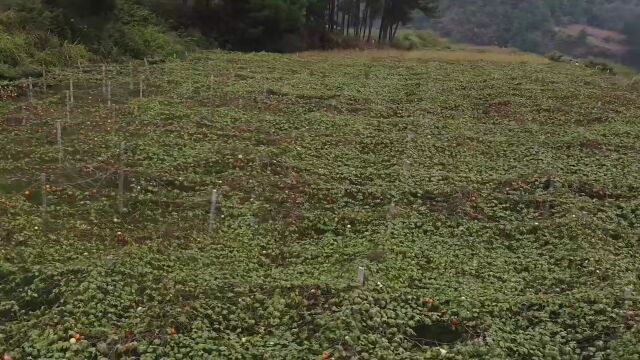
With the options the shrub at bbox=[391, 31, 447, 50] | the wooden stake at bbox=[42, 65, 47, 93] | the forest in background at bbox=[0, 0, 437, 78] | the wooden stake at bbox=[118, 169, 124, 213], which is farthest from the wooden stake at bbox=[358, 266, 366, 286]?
the shrub at bbox=[391, 31, 447, 50]

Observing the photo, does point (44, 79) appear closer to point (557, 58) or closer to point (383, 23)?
point (557, 58)

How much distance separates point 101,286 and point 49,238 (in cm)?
172

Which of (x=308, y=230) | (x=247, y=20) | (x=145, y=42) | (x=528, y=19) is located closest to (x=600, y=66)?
(x=247, y=20)

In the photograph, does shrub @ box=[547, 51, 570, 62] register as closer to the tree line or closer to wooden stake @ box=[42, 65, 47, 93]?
the tree line

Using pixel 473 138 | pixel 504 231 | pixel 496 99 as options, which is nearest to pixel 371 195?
pixel 504 231

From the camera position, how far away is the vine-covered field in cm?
648

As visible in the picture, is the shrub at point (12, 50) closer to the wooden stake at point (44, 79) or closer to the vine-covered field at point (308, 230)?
the wooden stake at point (44, 79)

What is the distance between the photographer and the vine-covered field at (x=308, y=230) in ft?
21.3

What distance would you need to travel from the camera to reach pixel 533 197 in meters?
10.6

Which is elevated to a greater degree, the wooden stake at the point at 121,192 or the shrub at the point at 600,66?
the shrub at the point at 600,66

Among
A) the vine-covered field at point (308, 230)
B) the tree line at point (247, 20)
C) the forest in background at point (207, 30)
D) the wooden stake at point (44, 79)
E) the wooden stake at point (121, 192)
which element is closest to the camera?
the vine-covered field at point (308, 230)

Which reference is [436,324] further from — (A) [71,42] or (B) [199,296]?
(A) [71,42]

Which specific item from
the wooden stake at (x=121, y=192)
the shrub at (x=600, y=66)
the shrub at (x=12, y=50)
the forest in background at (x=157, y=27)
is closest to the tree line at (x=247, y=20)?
the forest in background at (x=157, y=27)

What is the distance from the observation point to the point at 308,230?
9.15 m
